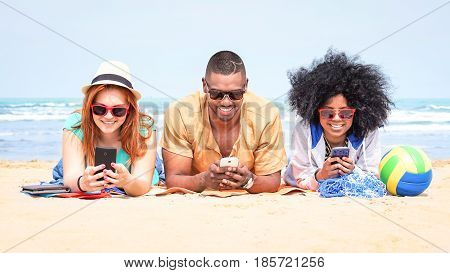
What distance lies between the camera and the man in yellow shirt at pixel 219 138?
789 centimetres

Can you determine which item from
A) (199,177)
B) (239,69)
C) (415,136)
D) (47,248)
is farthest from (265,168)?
(415,136)

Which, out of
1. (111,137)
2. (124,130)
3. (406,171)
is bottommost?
(406,171)

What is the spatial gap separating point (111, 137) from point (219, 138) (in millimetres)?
1356

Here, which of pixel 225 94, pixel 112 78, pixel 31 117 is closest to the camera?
pixel 225 94

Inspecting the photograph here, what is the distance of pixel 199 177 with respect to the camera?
7.90m

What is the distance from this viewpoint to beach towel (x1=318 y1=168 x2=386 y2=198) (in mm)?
8062

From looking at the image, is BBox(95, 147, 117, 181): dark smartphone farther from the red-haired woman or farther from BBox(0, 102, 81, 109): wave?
BBox(0, 102, 81, 109): wave

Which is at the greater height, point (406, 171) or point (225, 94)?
point (225, 94)

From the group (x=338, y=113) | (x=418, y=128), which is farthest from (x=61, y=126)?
(x=338, y=113)

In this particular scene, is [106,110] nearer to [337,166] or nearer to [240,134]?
[240,134]

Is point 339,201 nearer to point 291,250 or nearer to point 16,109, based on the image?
point 291,250

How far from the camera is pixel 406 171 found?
8000mm

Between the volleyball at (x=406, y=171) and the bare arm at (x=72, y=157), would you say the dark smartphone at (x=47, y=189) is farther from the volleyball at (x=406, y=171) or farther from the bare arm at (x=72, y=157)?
the volleyball at (x=406, y=171)

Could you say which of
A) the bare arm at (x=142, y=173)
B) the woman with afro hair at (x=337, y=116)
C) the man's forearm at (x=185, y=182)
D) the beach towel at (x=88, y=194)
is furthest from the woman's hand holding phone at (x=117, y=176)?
the woman with afro hair at (x=337, y=116)
